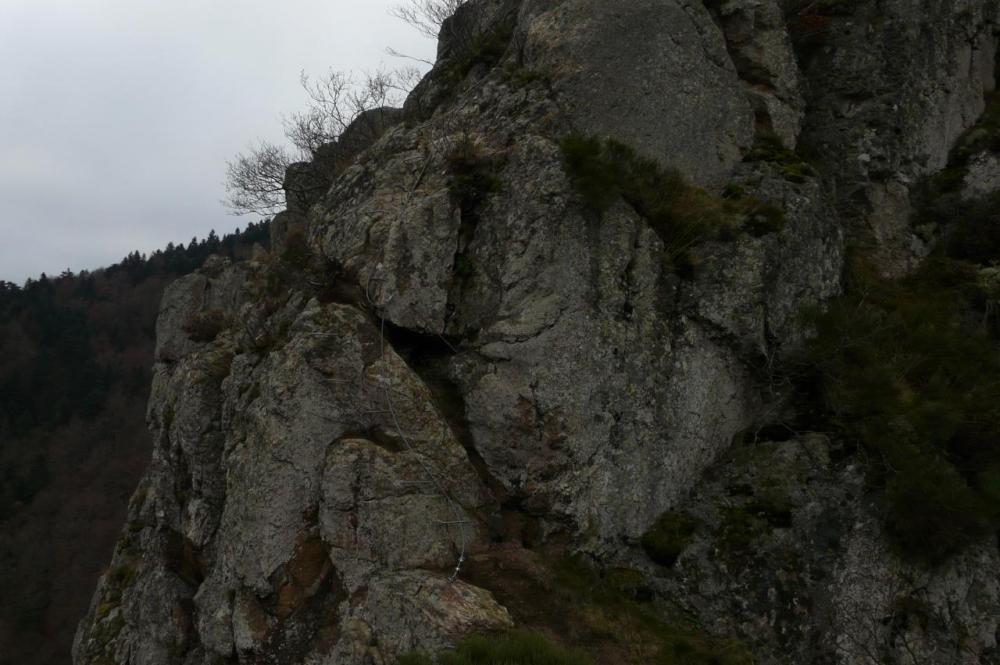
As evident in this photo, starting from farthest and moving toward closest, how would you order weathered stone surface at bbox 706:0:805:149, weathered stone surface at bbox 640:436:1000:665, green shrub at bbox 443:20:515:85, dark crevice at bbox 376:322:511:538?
1. green shrub at bbox 443:20:515:85
2. weathered stone surface at bbox 706:0:805:149
3. dark crevice at bbox 376:322:511:538
4. weathered stone surface at bbox 640:436:1000:665

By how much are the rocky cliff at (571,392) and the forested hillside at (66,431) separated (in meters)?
37.4

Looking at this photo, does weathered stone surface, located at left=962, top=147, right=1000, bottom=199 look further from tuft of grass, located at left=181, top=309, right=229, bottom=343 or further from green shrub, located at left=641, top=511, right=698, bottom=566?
tuft of grass, located at left=181, top=309, right=229, bottom=343

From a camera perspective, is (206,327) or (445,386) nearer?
(445,386)

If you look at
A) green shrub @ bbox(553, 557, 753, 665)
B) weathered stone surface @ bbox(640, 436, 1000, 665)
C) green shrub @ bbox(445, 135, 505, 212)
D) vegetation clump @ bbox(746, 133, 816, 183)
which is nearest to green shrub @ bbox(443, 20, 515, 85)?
green shrub @ bbox(445, 135, 505, 212)

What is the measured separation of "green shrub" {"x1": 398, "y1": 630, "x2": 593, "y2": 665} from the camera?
593 cm

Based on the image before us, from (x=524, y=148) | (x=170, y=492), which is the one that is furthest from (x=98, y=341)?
(x=524, y=148)

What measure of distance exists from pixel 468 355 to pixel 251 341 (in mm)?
3907

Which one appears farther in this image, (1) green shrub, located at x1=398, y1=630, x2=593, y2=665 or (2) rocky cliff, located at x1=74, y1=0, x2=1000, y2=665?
(2) rocky cliff, located at x1=74, y1=0, x2=1000, y2=665

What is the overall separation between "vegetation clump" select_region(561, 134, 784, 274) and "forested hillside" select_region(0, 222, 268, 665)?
42839 millimetres

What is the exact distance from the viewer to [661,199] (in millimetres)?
9500

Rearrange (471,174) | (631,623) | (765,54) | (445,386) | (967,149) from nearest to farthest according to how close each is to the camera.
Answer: (631,623), (445,386), (471,174), (765,54), (967,149)

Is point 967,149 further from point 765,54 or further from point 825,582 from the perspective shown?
point 825,582

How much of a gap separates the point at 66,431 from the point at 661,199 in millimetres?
64477

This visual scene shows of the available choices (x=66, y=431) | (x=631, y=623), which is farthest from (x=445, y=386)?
(x=66, y=431)
